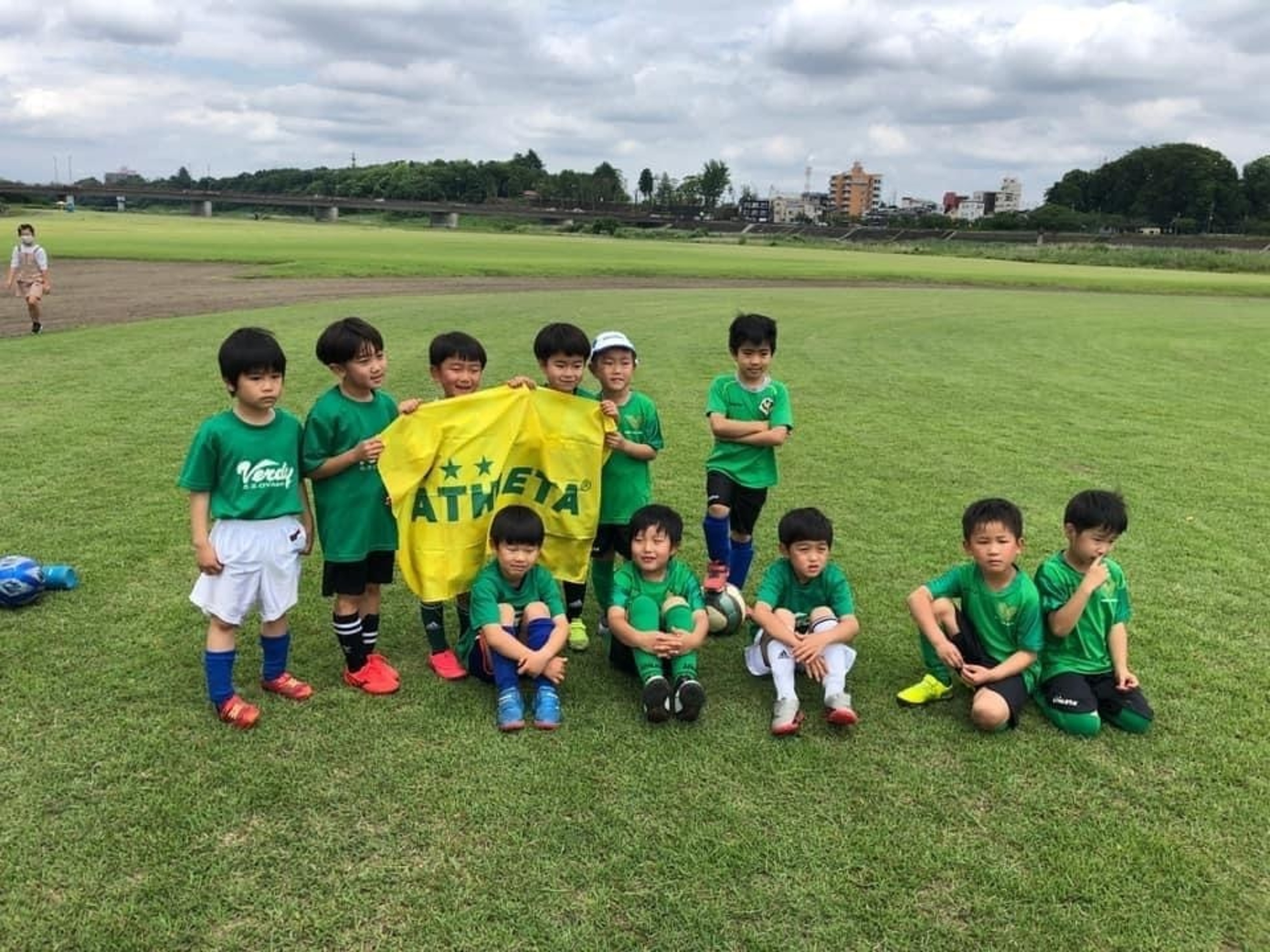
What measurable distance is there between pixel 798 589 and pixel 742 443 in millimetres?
1136

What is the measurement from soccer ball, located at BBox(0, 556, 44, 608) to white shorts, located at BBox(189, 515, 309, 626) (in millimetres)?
1832

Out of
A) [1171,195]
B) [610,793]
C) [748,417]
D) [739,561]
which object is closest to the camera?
[610,793]

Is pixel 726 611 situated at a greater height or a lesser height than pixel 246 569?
lesser

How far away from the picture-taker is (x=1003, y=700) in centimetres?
411

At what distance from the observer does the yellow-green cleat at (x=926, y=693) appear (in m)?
4.37

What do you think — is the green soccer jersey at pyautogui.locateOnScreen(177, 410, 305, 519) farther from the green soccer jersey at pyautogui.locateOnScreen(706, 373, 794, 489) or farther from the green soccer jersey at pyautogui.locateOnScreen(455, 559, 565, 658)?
the green soccer jersey at pyautogui.locateOnScreen(706, 373, 794, 489)

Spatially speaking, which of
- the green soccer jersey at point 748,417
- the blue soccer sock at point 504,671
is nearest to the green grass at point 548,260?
the green soccer jersey at point 748,417

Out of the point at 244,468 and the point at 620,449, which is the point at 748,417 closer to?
the point at 620,449

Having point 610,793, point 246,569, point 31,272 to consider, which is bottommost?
point 610,793

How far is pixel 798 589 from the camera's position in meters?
4.63

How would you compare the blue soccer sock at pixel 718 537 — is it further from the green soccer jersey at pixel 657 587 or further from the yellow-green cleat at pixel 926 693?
the yellow-green cleat at pixel 926 693

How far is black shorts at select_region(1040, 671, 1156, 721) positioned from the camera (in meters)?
4.15

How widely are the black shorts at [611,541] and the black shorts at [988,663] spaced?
6.03 feet

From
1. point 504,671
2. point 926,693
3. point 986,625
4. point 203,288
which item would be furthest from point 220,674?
point 203,288
